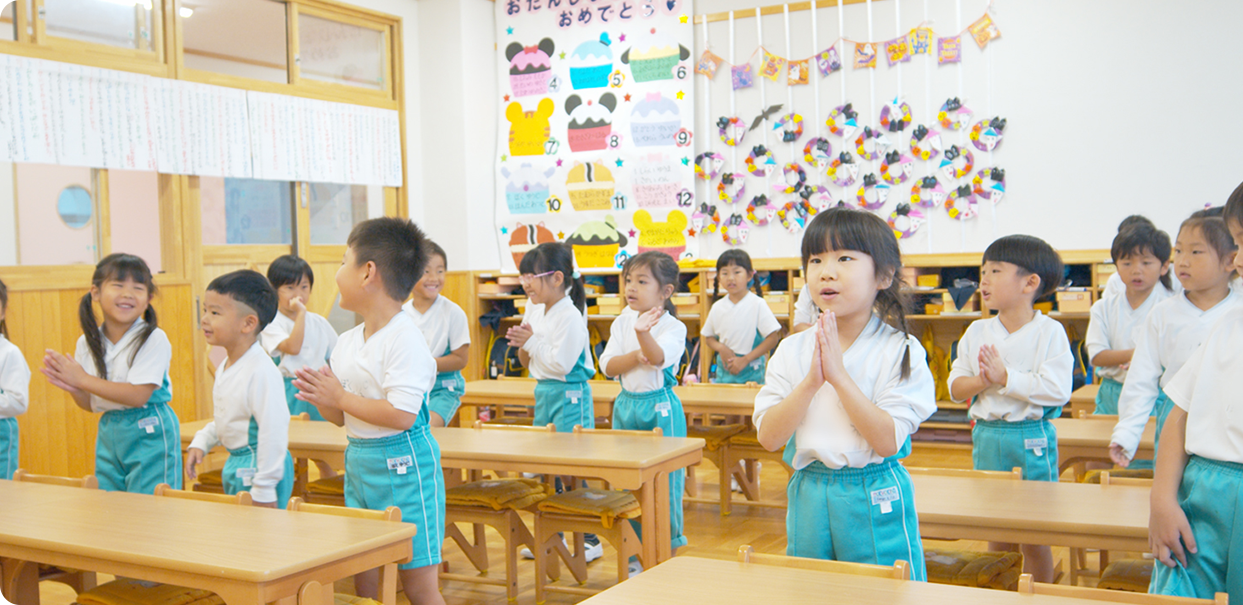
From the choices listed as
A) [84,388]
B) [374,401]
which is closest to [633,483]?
[374,401]

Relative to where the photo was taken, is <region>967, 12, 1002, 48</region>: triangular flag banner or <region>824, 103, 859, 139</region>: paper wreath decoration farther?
<region>824, 103, 859, 139</region>: paper wreath decoration

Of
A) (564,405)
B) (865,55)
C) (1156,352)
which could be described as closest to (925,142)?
(865,55)

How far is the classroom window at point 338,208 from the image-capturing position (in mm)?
7090

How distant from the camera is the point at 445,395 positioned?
14.8ft

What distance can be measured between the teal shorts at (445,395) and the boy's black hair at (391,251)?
77.7 inches

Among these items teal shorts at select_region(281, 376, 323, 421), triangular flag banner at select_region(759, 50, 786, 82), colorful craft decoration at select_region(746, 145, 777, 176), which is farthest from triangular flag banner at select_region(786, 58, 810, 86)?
teal shorts at select_region(281, 376, 323, 421)

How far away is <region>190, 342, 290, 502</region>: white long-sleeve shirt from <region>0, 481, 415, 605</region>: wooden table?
262mm

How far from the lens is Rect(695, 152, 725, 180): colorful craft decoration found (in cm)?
732

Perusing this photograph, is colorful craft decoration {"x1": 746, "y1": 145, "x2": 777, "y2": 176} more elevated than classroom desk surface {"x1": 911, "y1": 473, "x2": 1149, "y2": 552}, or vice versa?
colorful craft decoration {"x1": 746, "y1": 145, "x2": 777, "y2": 176}

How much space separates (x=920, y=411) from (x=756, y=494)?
11.2 feet

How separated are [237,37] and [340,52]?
2.95ft

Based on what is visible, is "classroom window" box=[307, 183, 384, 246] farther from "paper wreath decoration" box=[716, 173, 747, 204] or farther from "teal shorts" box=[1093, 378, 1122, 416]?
"teal shorts" box=[1093, 378, 1122, 416]

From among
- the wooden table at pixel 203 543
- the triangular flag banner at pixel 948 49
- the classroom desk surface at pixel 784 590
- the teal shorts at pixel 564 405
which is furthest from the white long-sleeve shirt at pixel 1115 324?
the wooden table at pixel 203 543

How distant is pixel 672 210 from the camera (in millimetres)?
7477
